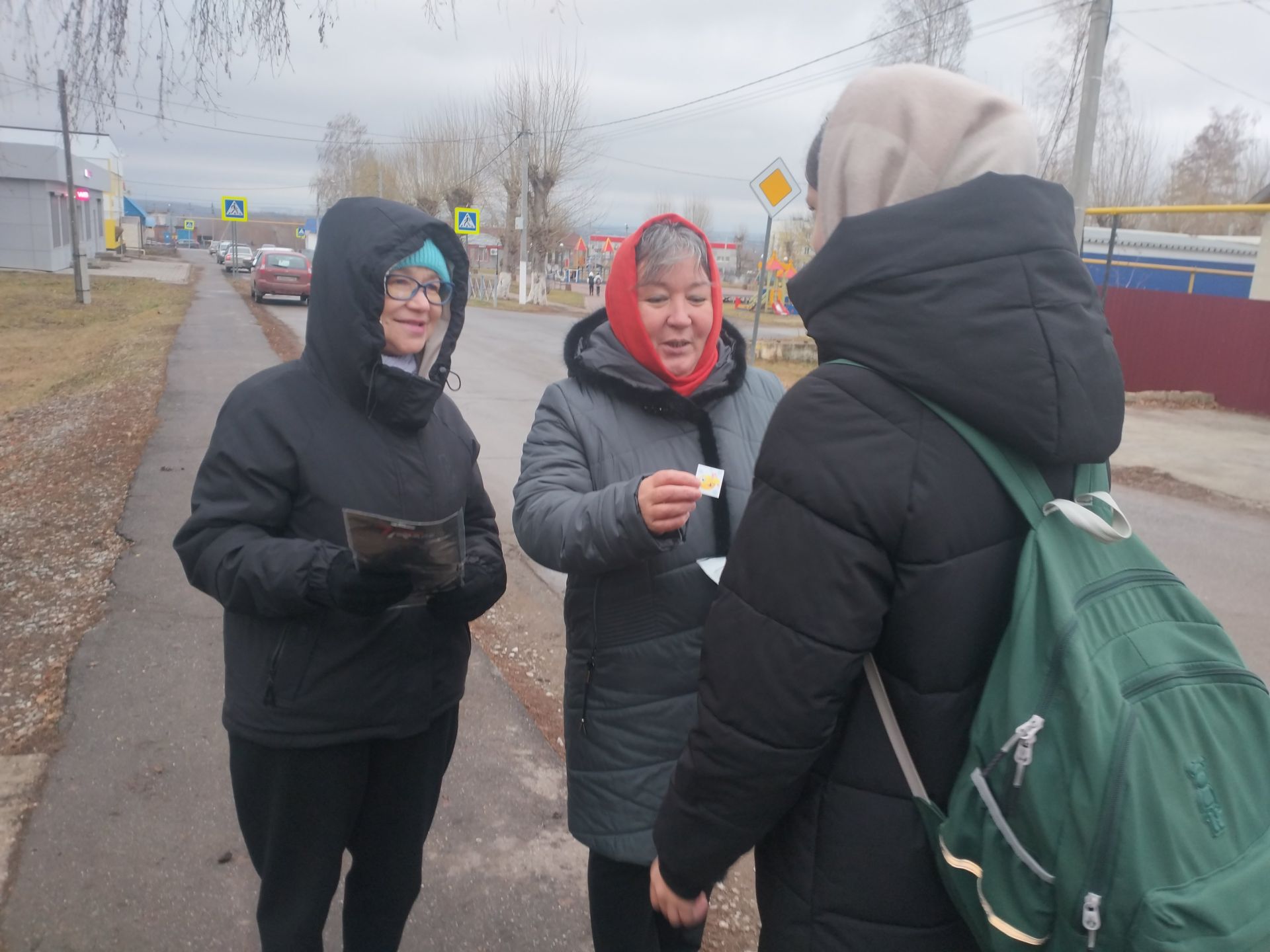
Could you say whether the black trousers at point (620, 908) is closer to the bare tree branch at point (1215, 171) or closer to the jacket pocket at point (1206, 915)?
the jacket pocket at point (1206, 915)

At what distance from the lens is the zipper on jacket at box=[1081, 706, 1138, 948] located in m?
1.08

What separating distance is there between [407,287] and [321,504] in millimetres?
511

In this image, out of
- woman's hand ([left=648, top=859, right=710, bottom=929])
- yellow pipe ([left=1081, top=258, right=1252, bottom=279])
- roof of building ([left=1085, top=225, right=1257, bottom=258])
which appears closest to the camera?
woman's hand ([left=648, top=859, right=710, bottom=929])

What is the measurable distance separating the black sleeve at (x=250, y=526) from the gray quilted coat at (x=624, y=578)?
1.53 ft

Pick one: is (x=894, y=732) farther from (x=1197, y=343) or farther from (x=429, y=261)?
(x=1197, y=343)

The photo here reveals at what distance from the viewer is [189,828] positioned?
116 inches

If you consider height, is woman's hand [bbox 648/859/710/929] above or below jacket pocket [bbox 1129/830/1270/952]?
below

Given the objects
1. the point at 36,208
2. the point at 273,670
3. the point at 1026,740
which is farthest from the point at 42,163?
the point at 1026,740

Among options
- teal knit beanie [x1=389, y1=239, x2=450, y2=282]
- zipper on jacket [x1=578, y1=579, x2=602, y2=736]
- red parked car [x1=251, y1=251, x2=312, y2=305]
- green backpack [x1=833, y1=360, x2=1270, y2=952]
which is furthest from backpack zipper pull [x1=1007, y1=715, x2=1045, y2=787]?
red parked car [x1=251, y1=251, x2=312, y2=305]

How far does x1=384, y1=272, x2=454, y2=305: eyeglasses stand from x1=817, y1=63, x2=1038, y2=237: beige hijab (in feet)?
3.60

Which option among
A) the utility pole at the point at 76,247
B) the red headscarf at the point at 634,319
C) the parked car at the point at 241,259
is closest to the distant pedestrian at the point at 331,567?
the red headscarf at the point at 634,319

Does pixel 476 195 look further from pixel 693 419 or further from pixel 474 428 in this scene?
pixel 693 419

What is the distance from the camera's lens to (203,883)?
2.70m

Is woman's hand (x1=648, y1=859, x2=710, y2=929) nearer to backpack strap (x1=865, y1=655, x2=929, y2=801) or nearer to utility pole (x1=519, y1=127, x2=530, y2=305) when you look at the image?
backpack strap (x1=865, y1=655, x2=929, y2=801)
